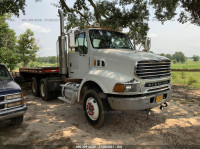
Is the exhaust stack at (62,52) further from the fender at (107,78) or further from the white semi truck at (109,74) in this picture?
the fender at (107,78)

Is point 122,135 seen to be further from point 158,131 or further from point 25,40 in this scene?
point 25,40

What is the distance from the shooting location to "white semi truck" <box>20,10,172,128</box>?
11.8 feet

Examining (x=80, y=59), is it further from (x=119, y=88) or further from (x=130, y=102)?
(x=130, y=102)

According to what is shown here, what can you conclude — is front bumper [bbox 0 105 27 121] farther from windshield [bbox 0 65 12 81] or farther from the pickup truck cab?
windshield [bbox 0 65 12 81]

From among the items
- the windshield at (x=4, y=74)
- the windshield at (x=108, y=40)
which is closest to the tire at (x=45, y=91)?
the windshield at (x=4, y=74)

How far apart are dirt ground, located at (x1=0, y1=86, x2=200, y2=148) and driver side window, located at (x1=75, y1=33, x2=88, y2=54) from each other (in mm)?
2100

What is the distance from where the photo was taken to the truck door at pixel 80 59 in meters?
4.78

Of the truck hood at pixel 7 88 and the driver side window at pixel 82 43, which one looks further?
the driver side window at pixel 82 43

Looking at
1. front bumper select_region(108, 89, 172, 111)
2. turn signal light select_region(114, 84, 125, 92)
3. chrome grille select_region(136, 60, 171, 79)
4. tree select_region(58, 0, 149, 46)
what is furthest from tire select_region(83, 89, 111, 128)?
tree select_region(58, 0, 149, 46)

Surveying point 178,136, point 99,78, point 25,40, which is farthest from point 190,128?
point 25,40

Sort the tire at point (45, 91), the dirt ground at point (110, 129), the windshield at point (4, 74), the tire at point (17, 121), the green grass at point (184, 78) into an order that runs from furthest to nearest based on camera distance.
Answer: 1. the green grass at point (184, 78)
2. the tire at point (45, 91)
3. the windshield at point (4, 74)
4. the tire at point (17, 121)
5. the dirt ground at point (110, 129)

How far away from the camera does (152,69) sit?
3.88 metres

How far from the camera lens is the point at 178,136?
3.65m

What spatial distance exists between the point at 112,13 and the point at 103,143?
33.1 ft
